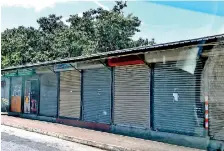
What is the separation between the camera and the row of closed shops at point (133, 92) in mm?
10859

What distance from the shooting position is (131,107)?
43.0ft

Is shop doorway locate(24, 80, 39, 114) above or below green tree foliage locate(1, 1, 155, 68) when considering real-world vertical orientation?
below

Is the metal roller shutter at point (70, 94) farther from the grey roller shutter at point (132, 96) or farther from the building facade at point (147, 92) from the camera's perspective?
the grey roller shutter at point (132, 96)

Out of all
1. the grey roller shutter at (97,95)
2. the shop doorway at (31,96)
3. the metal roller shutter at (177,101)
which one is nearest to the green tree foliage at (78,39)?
the shop doorway at (31,96)

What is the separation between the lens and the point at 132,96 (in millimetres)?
13102

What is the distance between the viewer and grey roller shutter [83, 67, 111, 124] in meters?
14.3

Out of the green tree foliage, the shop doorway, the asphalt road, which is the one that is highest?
the green tree foliage

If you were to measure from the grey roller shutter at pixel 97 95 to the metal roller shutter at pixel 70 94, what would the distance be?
597 millimetres

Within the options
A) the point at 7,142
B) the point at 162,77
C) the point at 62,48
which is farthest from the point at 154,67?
the point at 62,48

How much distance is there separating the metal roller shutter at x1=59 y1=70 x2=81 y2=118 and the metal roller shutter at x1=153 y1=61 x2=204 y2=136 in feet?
17.5

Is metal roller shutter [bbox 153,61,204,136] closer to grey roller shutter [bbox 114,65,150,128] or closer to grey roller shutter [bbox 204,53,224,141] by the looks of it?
grey roller shutter [bbox 204,53,224,141]

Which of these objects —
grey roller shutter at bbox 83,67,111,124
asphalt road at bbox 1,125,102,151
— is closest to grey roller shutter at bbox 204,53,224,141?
asphalt road at bbox 1,125,102,151

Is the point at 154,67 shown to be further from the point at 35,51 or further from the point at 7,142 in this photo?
the point at 35,51

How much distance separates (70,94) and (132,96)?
488cm
